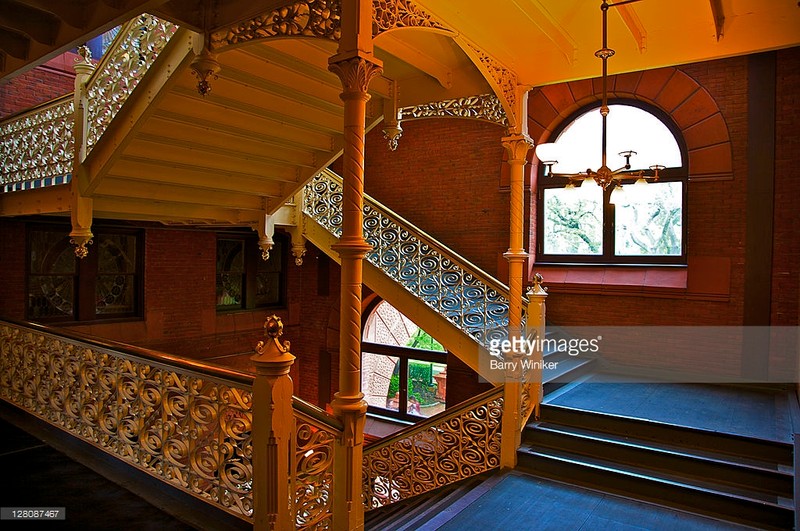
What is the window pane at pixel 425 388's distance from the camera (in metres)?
9.65

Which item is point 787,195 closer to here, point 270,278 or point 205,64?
point 205,64

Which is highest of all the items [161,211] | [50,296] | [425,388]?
[161,211]

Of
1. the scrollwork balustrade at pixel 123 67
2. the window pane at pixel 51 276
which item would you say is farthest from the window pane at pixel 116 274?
the scrollwork balustrade at pixel 123 67

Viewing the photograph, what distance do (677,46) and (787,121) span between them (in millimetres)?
3314

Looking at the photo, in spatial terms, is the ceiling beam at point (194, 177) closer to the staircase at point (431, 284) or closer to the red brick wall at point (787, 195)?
the staircase at point (431, 284)

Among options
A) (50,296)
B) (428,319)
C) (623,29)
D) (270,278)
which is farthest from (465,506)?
(270,278)

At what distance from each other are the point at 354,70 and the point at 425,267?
4.18 metres

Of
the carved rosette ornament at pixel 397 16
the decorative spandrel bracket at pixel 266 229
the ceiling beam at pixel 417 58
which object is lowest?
the decorative spandrel bracket at pixel 266 229

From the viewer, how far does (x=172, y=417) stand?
365cm

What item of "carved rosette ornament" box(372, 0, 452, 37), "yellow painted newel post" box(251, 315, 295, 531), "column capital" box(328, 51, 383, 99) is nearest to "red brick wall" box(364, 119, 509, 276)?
"carved rosette ornament" box(372, 0, 452, 37)

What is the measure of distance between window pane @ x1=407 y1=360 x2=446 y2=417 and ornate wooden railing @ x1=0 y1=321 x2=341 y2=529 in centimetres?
604

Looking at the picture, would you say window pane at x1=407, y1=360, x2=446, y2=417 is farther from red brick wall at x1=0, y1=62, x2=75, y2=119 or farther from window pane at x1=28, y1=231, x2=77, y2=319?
red brick wall at x1=0, y1=62, x2=75, y2=119

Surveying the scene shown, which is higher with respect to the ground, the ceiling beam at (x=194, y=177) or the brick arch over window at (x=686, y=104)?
the brick arch over window at (x=686, y=104)

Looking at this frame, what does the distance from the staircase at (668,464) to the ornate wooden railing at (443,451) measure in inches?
15.5
